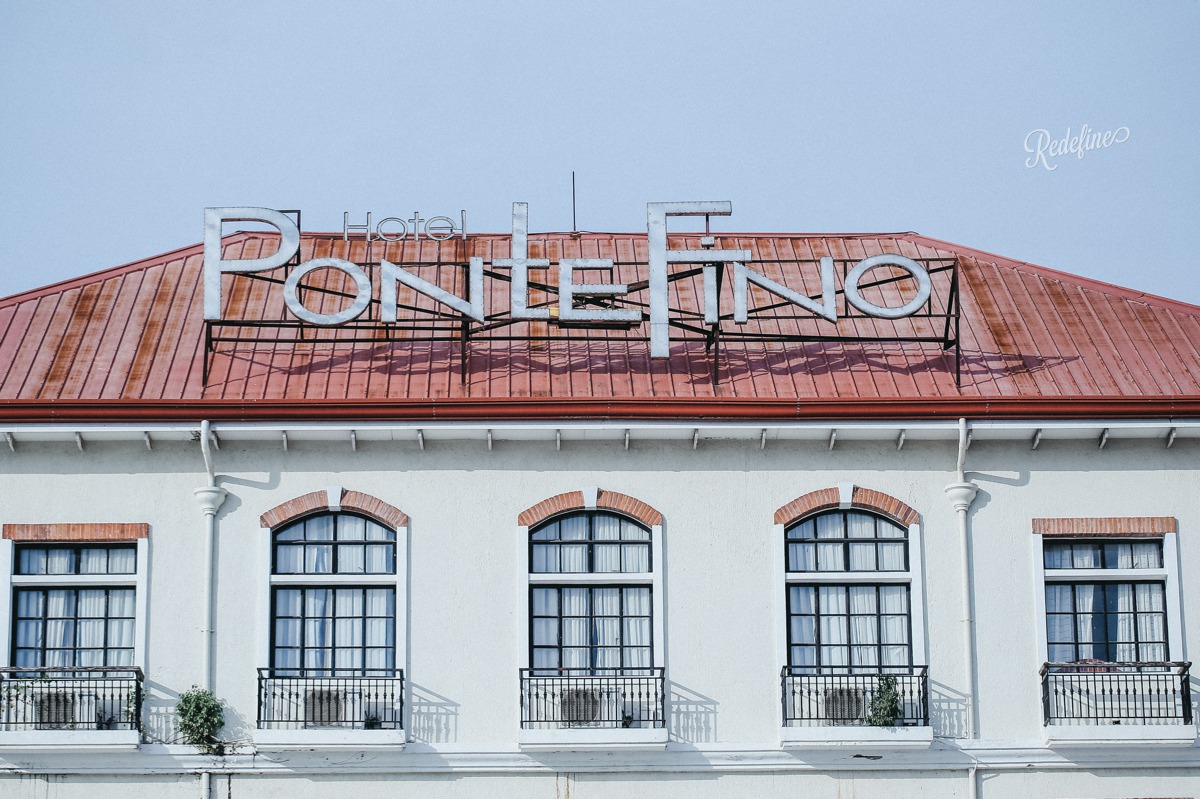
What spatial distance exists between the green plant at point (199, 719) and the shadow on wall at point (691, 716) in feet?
21.7

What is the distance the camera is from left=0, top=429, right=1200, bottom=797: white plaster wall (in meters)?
25.5

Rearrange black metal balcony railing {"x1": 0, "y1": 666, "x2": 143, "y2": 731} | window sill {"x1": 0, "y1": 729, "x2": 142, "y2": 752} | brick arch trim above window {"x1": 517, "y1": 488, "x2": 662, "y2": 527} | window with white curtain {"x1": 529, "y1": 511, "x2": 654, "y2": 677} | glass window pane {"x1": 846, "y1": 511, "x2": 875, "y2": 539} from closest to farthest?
1. window sill {"x1": 0, "y1": 729, "x2": 142, "y2": 752}
2. black metal balcony railing {"x1": 0, "y1": 666, "x2": 143, "y2": 731}
3. window with white curtain {"x1": 529, "y1": 511, "x2": 654, "y2": 677}
4. brick arch trim above window {"x1": 517, "y1": 488, "x2": 662, "y2": 527}
5. glass window pane {"x1": 846, "y1": 511, "x2": 875, "y2": 539}

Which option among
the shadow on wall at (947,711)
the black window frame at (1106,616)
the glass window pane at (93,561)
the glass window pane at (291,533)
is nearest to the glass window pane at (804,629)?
the shadow on wall at (947,711)

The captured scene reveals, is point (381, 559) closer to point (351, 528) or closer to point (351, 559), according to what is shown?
point (351, 559)

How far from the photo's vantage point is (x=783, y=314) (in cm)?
2966

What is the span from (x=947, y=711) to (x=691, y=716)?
12.5 feet

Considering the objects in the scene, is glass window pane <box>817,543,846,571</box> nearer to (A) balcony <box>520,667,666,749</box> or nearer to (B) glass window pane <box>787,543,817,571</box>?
(B) glass window pane <box>787,543,817,571</box>

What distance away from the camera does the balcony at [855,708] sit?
980 inches

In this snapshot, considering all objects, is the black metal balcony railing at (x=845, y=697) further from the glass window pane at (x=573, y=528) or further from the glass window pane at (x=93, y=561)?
the glass window pane at (x=93, y=561)

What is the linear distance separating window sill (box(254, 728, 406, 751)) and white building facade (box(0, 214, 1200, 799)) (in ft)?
0.15

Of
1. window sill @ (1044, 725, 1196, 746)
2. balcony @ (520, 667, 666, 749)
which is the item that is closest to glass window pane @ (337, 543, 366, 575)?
balcony @ (520, 667, 666, 749)

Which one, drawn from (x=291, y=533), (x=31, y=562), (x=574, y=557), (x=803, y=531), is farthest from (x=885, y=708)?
(x=31, y=562)

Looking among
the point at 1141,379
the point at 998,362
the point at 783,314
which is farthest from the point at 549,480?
the point at 1141,379

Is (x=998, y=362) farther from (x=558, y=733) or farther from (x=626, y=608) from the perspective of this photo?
(x=558, y=733)
